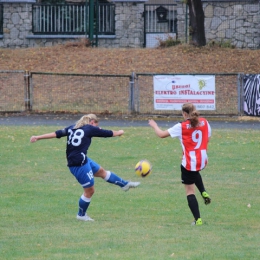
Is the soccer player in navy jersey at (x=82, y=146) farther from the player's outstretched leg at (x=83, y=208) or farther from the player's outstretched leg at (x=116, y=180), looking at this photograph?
the player's outstretched leg at (x=116, y=180)

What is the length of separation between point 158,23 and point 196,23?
3.38 m

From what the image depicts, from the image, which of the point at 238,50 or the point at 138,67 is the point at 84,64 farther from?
the point at 238,50

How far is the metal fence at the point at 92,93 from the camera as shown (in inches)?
1026

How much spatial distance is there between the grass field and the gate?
1631 cm

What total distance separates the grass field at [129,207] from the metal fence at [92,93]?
633 cm

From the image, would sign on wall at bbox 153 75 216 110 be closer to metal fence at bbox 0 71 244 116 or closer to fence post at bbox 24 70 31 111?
metal fence at bbox 0 71 244 116

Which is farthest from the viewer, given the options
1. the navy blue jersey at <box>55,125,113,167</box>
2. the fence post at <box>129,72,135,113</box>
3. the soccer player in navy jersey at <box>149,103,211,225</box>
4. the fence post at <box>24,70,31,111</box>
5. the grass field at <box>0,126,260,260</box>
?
the fence post at <box>24,70,31,111</box>

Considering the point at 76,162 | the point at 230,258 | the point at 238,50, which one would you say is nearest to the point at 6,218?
the point at 76,162

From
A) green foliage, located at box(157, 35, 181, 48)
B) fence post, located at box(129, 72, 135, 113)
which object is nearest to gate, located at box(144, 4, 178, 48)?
green foliage, located at box(157, 35, 181, 48)

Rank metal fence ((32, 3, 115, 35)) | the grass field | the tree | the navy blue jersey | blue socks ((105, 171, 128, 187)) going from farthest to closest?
1. metal fence ((32, 3, 115, 35))
2. the tree
3. blue socks ((105, 171, 128, 187))
4. the navy blue jersey
5. the grass field

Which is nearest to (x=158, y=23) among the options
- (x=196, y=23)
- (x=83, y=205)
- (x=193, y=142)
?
(x=196, y=23)

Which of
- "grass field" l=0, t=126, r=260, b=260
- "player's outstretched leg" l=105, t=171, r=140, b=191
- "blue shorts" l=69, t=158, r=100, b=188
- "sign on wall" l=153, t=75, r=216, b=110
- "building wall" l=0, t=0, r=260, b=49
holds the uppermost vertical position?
"building wall" l=0, t=0, r=260, b=49

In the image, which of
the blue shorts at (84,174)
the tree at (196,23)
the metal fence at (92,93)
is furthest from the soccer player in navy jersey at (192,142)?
the tree at (196,23)

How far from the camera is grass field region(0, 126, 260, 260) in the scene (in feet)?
25.9
